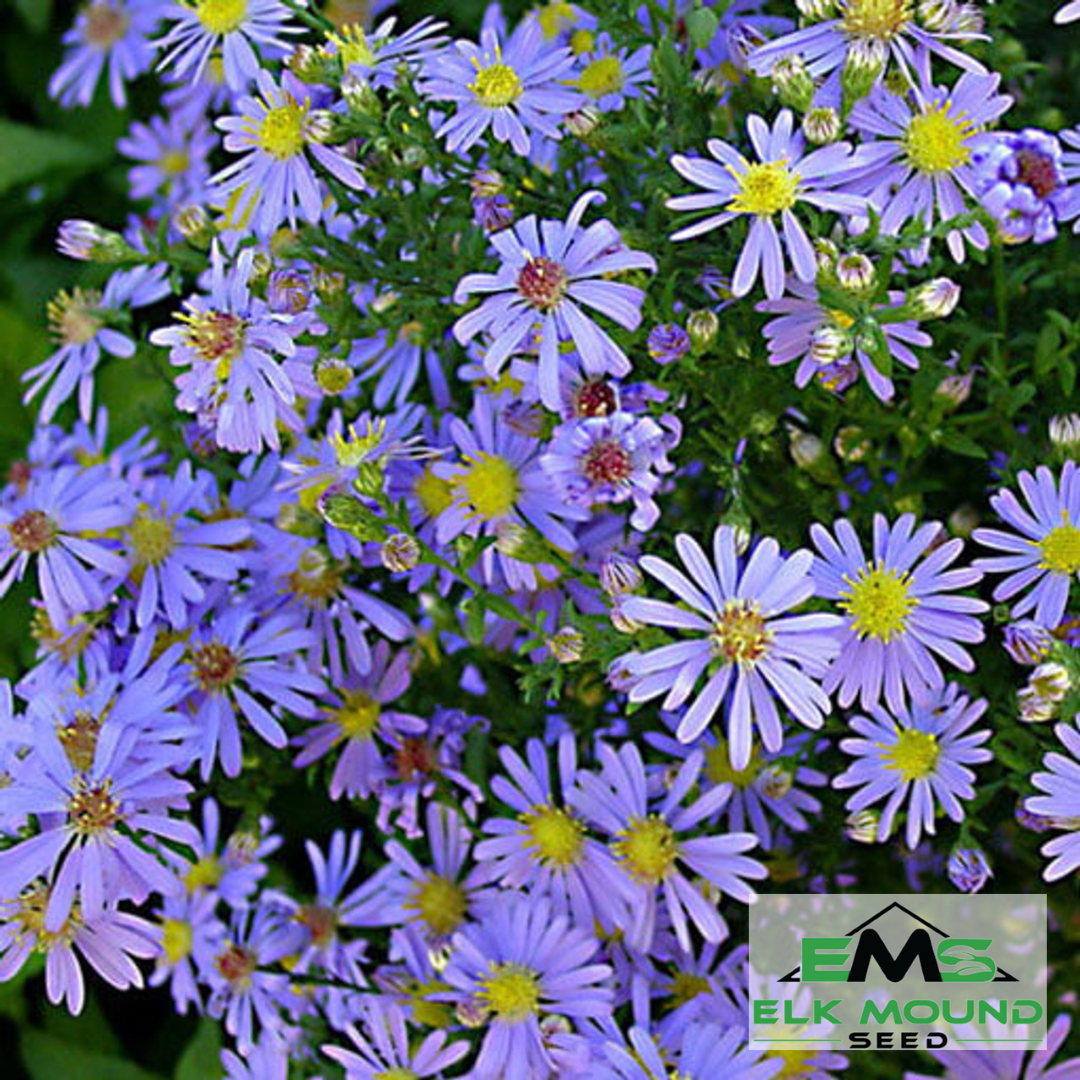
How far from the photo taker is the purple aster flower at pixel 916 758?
0.89 metres

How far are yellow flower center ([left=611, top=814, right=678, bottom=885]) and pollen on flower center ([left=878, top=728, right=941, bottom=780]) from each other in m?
0.15

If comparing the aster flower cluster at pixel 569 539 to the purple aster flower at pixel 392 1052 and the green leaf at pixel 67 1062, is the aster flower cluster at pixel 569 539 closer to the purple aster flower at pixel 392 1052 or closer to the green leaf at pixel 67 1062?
the purple aster flower at pixel 392 1052

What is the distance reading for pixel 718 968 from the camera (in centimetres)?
101

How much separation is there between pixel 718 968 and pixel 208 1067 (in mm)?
508

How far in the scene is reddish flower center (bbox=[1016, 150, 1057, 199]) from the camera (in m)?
0.79

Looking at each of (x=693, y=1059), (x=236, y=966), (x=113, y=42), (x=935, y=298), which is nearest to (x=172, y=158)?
(x=113, y=42)

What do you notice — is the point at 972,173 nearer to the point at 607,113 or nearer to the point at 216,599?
the point at 607,113

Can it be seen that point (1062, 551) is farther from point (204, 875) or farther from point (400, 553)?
point (204, 875)

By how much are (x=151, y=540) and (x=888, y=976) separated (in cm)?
58

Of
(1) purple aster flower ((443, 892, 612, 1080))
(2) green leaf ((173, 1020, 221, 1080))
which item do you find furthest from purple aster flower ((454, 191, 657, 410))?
(2) green leaf ((173, 1020, 221, 1080))

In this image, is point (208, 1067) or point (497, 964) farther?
point (208, 1067)

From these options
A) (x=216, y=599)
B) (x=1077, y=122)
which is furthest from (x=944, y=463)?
(x=216, y=599)

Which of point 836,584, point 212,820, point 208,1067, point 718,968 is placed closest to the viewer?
point 836,584

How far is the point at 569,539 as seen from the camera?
3.07 feet
